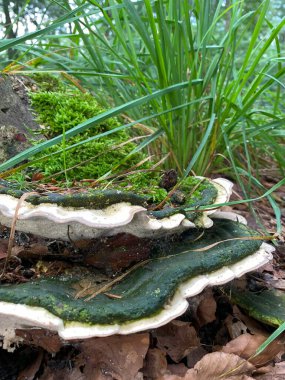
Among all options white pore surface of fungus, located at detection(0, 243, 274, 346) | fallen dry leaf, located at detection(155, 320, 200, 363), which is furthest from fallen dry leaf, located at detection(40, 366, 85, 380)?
fallen dry leaf, located at detection(155, 320, 200, 363)

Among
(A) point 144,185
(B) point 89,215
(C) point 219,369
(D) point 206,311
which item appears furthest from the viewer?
(A) point 144,185

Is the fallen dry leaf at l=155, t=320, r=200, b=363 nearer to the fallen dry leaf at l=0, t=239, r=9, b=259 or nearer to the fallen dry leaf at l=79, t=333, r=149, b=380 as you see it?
the fallen dry leaf at l=79, t=333, r=149, b=380

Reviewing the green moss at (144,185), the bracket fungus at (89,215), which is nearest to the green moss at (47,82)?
the green moss at (144,185)

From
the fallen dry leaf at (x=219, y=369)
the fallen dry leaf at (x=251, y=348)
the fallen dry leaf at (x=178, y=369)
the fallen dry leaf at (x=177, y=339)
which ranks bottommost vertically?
the fallen dry leaf at (x=251, y=348)

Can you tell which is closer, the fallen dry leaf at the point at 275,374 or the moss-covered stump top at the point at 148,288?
the moss-covered stump top at the point at 148,288

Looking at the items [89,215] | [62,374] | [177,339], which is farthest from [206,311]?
[89,215]

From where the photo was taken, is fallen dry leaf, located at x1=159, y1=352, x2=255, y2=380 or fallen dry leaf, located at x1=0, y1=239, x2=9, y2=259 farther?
fallen dry leaf, located at x1=0, y1=239, x2=9, y2=259

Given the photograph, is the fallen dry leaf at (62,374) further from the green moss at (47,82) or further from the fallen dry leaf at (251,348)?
the green moss at (47,82)

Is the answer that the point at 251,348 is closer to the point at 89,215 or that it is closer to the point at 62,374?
the point at 62,374
